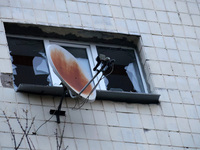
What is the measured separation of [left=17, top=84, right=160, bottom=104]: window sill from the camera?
10562 millimetres

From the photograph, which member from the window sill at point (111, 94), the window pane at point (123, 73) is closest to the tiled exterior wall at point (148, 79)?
the window sill at point (111, 94)

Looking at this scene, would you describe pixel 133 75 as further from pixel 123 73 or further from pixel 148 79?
pixel 148 79

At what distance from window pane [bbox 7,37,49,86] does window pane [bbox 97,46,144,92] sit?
1064 millimetres

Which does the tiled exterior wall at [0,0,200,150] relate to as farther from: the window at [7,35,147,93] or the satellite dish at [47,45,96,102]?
the satellite dish at [47,45,96,102]

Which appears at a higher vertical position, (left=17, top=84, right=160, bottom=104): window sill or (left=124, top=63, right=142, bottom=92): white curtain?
(left=124, top=63, right=142, bottom=92): white curtain

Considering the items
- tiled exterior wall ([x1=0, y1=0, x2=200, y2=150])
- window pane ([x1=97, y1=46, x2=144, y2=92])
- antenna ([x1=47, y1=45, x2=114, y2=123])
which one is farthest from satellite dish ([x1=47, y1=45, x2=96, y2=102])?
window pane ([x1=97, y1=46, x2=144, y2=92])

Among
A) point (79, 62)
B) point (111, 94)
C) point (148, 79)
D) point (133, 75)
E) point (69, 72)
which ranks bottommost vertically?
point (111, 94)

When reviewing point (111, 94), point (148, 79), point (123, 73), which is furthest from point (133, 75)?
point (111, 94)

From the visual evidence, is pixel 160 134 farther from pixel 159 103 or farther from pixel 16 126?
pixel 16 126

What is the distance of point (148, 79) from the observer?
463 inches

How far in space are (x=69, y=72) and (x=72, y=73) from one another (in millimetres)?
96

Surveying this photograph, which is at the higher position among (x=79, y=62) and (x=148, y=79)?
(x=79, y=62)

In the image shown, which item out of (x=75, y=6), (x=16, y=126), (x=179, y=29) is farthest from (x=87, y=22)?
(x=16, y=126)

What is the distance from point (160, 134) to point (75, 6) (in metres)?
2.74
